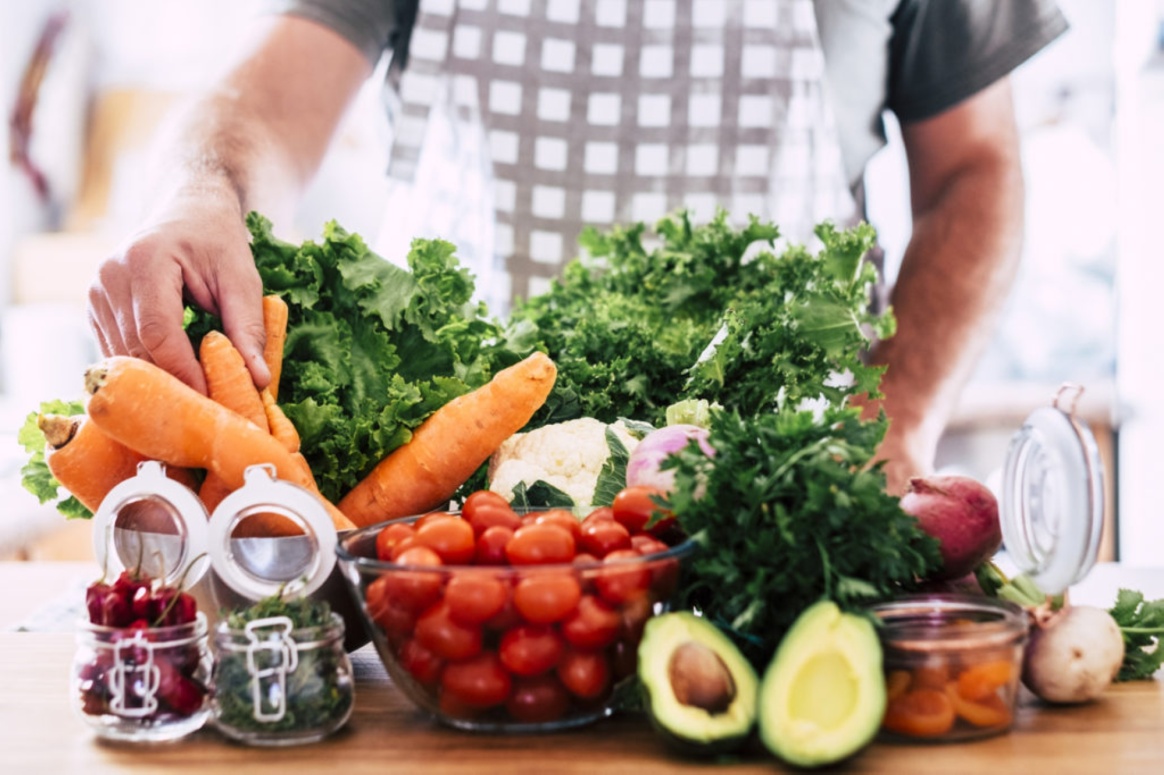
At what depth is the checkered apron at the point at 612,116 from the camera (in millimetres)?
2111

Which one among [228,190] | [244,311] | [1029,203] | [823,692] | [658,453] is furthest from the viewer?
[1029,203]

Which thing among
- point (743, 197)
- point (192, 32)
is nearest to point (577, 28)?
point (743, 197)

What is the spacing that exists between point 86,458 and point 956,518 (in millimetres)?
794

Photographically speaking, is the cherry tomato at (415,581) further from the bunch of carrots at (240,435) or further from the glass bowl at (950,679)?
the glass bowl at (950,679)

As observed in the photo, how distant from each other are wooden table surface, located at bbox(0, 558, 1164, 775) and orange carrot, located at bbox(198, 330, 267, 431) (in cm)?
30

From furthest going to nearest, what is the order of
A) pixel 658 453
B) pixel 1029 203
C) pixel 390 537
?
pixel 1029 203 → pixel 658 453 → pixel 390 537

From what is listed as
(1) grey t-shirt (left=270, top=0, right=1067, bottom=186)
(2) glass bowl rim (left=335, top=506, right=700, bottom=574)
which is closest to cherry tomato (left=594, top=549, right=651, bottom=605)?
(2) glass bowl rim (left=335, top=506, right=700, bottom=574)

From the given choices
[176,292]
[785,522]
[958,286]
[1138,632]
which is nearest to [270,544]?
[176,292]

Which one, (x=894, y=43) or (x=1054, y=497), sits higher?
(x=894, y=43)

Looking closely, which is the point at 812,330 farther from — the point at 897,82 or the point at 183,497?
the point at 897,82

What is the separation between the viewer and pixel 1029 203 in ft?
11.5

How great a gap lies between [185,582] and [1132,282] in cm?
312

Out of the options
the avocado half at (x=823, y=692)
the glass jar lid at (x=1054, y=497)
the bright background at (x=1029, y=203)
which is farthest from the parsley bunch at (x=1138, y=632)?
the bright background at (x=1029, y=203)

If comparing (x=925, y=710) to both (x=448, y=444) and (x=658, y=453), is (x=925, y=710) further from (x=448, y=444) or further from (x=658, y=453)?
(x=448, y=444)
